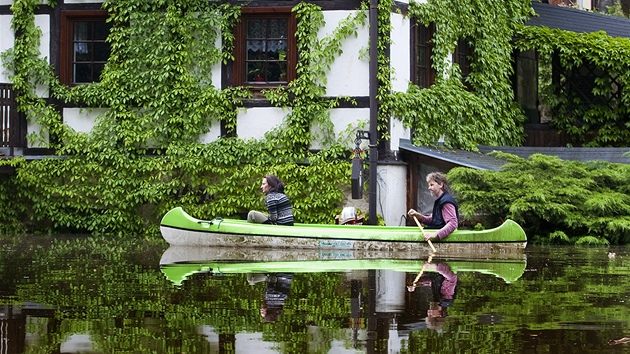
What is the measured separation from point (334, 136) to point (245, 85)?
195cm

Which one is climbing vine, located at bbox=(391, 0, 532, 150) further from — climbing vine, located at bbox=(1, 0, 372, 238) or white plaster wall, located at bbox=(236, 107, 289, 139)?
white plaster wall, located at bbox=(236, 107, 289, 139)

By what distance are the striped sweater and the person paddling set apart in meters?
2.01

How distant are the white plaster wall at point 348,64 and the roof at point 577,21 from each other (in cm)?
679

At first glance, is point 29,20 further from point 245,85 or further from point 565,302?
point 565,302

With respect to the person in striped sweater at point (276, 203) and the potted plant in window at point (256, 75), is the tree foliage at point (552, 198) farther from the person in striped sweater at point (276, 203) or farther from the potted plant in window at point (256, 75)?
the potted plant in window at point (256, 75)

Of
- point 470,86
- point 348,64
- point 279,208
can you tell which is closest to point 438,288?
point 279,208

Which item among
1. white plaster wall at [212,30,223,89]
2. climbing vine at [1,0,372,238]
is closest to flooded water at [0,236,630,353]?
climbing vine at [1,0,372,238]

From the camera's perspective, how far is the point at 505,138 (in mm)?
23562

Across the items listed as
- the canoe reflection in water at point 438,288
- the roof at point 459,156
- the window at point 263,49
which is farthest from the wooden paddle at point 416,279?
the window at point 263,49

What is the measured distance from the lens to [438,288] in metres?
10.4

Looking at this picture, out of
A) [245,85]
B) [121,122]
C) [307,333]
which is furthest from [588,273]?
[121,122]

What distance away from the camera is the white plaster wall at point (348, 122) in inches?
788

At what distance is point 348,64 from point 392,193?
2491 millimetres

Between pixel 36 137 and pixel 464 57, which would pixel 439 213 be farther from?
pixel 36 137
